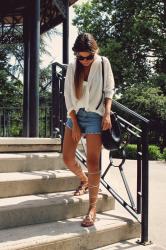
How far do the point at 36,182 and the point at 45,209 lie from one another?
467 mm

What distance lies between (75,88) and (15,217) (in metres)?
1.25

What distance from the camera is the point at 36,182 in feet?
13.2

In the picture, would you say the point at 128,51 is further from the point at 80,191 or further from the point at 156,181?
the point at 80,191

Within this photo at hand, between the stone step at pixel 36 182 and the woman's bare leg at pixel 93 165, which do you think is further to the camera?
the stone step at pixel 36 182

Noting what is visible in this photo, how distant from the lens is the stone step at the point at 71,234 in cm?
310

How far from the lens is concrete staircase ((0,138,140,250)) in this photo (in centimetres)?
328

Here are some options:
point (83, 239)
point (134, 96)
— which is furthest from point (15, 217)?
point (134, 96)

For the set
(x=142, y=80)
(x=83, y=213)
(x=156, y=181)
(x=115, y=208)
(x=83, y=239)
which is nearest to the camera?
(x=83, y=239)

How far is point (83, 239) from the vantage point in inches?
134

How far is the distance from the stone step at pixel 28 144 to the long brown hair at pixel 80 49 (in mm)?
1376

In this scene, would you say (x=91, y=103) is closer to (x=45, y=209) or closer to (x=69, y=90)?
(x=69, y=90)

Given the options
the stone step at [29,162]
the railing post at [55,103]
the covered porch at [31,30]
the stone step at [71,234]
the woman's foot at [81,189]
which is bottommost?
the stone step at [71,234]

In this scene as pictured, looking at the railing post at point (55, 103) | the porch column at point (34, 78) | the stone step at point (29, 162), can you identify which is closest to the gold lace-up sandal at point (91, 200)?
the stone step at point (29, 162)

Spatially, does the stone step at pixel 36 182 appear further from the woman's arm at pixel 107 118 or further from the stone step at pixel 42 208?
the woman's arm at pixel 107 118
